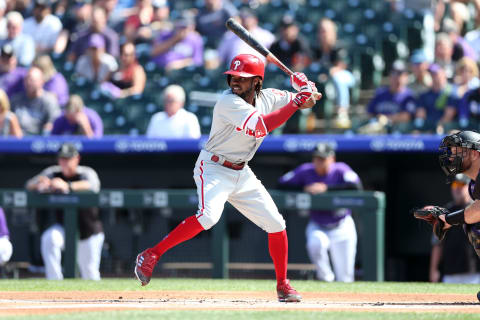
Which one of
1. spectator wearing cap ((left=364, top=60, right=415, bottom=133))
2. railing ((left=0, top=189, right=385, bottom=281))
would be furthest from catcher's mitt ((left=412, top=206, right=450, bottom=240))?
spectator wearing cap ((left=364, top=60, right=415, bottom=133))

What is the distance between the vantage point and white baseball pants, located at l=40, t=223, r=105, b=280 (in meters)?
8.40

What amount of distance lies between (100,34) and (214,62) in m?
1.43

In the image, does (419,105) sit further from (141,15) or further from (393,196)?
(141,15)

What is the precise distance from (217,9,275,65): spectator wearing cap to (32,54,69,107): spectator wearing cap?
1833 millimetres

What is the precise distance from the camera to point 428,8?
10.9 m

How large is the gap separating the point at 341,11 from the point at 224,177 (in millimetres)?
6238

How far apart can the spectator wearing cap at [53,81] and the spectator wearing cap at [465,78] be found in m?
4.22

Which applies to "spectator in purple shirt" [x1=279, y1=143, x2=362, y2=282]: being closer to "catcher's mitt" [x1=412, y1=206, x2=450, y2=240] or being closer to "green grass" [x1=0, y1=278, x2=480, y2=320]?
"green grass" [x1=0, y1=278, x2=480, y2=320]

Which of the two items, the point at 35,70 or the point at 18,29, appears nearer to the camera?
the point at 35,70

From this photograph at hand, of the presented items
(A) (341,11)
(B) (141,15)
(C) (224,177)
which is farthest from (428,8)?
(C) (224,177)

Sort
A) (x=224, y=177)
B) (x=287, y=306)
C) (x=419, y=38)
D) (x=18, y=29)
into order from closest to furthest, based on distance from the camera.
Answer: (x=287, y=306), (x=224, y=177), (x=419, y=38), (x=18, y=29)

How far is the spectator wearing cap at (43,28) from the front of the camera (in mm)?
12039

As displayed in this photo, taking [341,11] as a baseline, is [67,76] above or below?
below

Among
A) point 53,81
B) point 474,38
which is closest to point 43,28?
point 53,81
